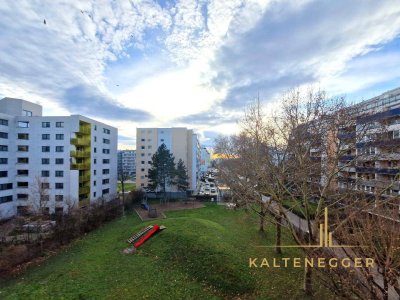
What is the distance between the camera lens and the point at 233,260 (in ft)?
44.4

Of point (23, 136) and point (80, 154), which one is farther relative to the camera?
point (80, 154)

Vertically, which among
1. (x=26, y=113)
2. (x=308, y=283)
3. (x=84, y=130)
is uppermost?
(x=26, y=113)

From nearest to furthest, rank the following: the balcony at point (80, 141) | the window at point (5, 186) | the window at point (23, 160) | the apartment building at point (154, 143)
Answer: the window at point (5, 186) → the window at point (23, 160) → the balcony at point (80, 141) → the apartment building at point (154, 143)

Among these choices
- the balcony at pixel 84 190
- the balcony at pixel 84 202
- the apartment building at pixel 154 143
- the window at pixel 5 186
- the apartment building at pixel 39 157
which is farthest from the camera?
the apartment building at pixel 154 143

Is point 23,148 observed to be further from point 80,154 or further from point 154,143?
point 154,143

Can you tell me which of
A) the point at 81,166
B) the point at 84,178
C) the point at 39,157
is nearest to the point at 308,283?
the point at 81,166

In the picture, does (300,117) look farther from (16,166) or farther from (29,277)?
(16,166)

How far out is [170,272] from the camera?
43.6 feet

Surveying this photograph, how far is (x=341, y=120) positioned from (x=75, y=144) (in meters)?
30.5

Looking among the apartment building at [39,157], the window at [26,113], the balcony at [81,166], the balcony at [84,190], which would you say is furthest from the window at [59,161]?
the window at [26,113]

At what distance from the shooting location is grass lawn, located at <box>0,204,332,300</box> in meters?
11.3

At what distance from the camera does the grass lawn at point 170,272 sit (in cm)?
1134

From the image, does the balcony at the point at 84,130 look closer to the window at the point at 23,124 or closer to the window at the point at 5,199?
the window at the point at 23,124

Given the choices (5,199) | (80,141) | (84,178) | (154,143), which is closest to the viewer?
(5,199)
